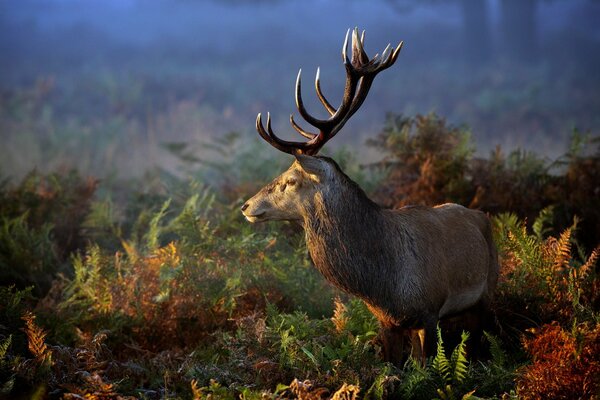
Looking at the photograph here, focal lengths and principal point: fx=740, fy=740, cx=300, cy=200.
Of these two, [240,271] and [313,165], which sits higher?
[313,165]

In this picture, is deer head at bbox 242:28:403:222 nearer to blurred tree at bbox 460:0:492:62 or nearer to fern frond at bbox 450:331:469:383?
fern frond at bbox 450:331:469:383

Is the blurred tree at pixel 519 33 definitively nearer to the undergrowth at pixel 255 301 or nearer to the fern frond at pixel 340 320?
the undergrowth at pixel 255 301

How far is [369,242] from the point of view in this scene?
4.49 meters

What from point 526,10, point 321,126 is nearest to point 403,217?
A: point 321,126

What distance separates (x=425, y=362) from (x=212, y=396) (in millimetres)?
1313

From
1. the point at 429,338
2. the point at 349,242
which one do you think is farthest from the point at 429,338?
the point at 349,242

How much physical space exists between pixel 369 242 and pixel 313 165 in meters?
0.58

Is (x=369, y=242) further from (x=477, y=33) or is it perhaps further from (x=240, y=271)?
(x=477, y=33)

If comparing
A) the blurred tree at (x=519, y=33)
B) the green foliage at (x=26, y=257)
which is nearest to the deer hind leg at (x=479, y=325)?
the green foliage at (x=26, y=257)

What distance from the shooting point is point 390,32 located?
25.8 m

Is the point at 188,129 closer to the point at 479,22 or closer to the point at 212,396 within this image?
the point at 479,22

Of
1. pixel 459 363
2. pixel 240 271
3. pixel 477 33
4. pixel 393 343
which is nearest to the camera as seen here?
pixel 459 363

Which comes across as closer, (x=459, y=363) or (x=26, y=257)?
(x=459, y=363)

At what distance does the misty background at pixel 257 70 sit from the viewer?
1738 cm
